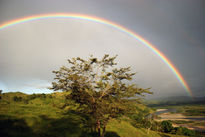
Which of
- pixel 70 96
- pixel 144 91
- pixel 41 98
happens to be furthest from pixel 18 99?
pixel 144 91

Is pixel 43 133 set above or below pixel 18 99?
below

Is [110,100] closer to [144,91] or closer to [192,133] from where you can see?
[144,91]

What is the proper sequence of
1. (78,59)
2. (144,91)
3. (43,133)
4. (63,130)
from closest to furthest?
(144,91) → (78,59) → (43,133) → (63,130)

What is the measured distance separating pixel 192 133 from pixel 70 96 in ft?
380

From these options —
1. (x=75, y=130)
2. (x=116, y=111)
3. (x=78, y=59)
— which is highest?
(x=78, y=59)

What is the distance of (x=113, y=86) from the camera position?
1377 cm

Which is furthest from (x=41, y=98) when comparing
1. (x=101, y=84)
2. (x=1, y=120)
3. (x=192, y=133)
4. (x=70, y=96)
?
(x=192, y=133)

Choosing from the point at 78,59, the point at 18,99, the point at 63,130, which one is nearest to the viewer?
the point at 78,59

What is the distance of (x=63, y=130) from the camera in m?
23.0

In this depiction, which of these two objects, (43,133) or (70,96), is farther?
(43,133)

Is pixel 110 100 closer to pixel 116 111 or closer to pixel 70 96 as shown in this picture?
pixel 116 111

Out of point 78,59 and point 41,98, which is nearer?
point 78,59

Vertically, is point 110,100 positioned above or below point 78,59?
below

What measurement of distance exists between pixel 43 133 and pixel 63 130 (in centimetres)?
450
